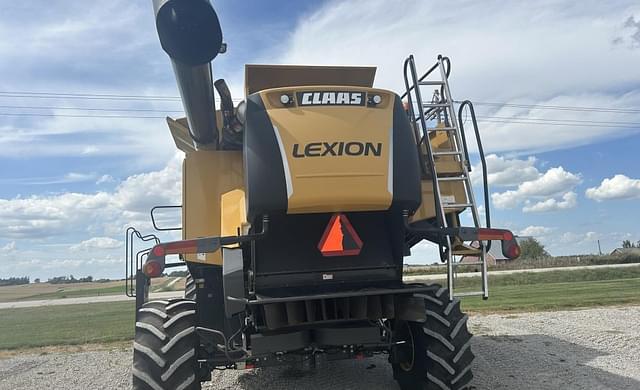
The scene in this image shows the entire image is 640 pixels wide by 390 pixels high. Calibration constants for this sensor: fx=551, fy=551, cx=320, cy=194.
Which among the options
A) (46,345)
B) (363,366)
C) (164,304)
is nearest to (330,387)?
(363,366)

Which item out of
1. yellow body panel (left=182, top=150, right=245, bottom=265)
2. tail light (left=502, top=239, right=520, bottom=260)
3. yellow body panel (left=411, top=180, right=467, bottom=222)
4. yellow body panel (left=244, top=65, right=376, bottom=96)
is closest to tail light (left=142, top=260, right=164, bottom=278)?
yellow body panel (left=182, top=150, right=245, bottom=265)

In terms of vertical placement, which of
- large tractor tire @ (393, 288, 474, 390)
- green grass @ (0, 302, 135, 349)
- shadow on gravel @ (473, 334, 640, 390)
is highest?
large tractor tire @ (393, 288, 474, 390)

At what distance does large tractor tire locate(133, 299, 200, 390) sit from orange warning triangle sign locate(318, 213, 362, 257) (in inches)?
55.9

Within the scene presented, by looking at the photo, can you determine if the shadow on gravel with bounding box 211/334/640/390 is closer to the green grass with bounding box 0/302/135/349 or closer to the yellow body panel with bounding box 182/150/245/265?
the yellow body panel with bounding box 182/150/245/265

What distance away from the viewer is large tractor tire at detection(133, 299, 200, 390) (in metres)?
4.72

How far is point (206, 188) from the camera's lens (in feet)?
20.6

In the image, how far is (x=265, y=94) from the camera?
5008 mm

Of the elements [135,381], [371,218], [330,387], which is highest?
[371,218]

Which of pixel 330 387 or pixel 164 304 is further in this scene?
pixel 330 387

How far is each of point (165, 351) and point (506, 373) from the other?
16.0ft

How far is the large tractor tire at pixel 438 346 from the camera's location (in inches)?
217

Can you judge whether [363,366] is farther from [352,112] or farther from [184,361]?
[352,112]

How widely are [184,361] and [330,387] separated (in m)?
2.81

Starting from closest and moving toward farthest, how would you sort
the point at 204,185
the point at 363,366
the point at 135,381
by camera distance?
the point at 135,381 → the point at 204,185 → the point at 363,366
